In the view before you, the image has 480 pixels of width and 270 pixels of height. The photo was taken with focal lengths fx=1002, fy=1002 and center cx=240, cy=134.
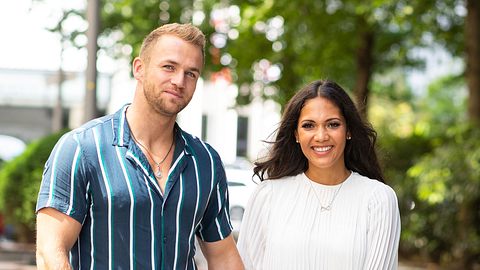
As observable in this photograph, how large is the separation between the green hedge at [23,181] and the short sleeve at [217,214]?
352 inches

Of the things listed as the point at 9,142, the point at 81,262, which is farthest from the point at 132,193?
the point at 9,142

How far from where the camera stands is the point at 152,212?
3.42m

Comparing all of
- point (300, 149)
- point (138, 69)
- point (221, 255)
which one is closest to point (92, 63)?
point (300, 149)

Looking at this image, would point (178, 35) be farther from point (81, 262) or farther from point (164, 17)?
point (164, 17)

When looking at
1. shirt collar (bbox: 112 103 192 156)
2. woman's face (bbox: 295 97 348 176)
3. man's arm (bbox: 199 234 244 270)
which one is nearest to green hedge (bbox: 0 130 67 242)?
woman's face (bbox: 295 97 348 176)

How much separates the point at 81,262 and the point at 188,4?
45.3ft

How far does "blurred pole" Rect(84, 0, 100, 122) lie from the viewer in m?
9.81

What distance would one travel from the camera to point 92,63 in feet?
32.7

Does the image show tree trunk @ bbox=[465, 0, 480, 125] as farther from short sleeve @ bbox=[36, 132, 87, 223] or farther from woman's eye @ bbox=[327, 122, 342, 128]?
short sleeve @ bbox=[36, 132, 87, 223]

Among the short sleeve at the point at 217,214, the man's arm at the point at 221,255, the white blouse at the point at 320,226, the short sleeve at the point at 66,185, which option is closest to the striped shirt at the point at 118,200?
the short sleeve at the point at 66,185

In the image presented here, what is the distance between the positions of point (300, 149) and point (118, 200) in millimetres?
1562

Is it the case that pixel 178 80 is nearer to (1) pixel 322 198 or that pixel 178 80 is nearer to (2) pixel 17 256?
(1) pixel 322 198

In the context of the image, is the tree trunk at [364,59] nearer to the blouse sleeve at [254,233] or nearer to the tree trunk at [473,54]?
the tree trunk at [473,54]

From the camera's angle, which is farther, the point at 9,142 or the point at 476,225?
the point at 9,142
